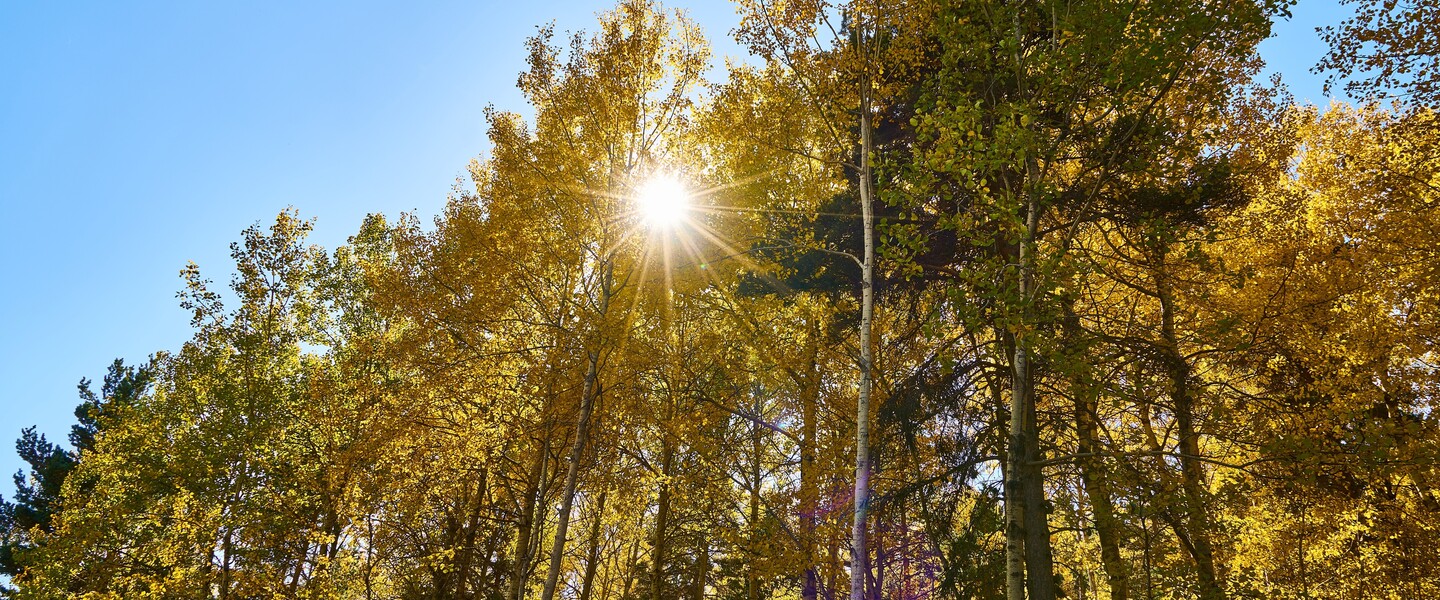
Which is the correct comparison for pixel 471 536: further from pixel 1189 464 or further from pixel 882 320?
pixel 1189 464

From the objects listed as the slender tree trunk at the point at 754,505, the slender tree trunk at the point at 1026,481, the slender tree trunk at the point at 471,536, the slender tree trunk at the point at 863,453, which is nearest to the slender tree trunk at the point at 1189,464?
the slender tree trunk at the point at 1026,481

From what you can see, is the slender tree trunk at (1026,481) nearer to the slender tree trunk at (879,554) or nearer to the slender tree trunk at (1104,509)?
the slender tree trunk at (1104,509)

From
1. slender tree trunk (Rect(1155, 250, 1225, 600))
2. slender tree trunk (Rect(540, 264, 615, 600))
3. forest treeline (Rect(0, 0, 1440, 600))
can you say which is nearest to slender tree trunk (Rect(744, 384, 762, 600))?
forest treeline (Rect(0, 0, 1440, 600))

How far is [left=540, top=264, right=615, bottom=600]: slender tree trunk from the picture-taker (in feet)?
21.7

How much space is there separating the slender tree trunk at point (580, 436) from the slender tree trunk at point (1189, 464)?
6.00m

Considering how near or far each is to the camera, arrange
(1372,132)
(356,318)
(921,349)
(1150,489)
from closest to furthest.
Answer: (1150,489)
(921,349)
(1372,132)
(356,318)

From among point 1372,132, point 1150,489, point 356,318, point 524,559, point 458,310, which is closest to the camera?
point 1150,489

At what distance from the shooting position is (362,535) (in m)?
10.8

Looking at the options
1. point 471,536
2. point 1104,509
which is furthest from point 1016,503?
point 471,536

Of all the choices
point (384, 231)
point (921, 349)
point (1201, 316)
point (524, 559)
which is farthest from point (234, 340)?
point (1201, 316)

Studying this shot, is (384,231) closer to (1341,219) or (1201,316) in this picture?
(1201,316)

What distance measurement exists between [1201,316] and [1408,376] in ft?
10.8

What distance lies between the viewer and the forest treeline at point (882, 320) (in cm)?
663

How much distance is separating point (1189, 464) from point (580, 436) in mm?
8042
